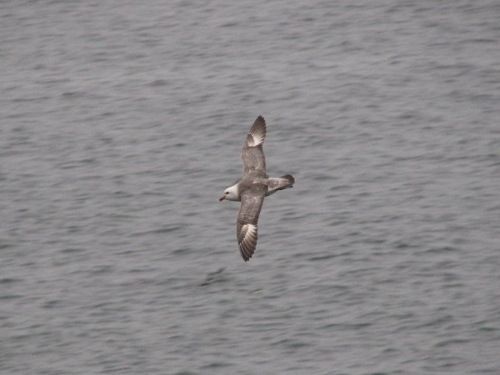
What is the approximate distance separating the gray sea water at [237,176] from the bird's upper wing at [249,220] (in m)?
2.88

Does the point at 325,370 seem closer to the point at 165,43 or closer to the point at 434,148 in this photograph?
the point at 434,148

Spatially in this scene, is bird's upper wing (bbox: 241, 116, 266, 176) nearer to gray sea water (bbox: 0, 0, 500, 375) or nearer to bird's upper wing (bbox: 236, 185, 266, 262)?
bird's upper wing (bbox: 236, 185, 266, 262)

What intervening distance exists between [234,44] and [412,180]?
40.7 ft

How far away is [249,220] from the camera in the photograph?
82.0 feet

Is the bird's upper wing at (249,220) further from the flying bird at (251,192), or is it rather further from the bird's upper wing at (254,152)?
the bird's upper wing at (254,152)

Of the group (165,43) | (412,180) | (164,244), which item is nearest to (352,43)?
(165,43)

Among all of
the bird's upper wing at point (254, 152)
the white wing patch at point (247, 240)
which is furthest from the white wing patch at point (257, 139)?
the white wing patch at point (247, 240)

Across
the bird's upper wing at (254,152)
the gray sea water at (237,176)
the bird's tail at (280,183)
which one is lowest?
the gray sea water at (237,176)

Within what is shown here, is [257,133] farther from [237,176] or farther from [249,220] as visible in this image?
[237,176]

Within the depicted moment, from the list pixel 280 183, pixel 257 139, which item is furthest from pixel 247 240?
pixel 257 139

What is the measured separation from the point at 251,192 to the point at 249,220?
1010 millimetres

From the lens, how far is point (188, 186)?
33.4 meters

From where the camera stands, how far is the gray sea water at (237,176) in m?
26.7

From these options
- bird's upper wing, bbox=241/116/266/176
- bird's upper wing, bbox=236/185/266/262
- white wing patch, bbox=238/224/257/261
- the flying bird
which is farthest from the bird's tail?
white wing patch, bbox=238/224/257/261
